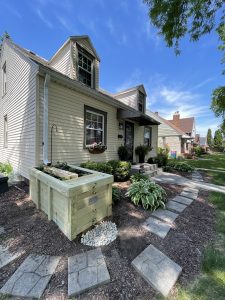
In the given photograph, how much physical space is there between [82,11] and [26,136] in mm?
5024

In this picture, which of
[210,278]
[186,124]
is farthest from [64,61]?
[186,124]

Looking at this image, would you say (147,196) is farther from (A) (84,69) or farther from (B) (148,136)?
(B) (148,136)

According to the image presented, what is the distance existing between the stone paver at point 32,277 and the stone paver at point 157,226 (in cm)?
172

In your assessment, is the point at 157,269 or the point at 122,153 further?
the point at 122,153

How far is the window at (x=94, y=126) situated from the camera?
20.9 feet

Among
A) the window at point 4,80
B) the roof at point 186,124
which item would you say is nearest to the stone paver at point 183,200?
the window at point 4,80

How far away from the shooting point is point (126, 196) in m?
4.40

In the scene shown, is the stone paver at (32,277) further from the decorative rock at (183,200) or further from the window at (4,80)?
the window at (4,80)

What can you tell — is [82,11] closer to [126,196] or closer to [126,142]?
[126,142]

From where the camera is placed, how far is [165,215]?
3502mm

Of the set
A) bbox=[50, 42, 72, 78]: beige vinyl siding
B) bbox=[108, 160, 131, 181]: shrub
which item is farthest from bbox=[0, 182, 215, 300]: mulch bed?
bbox=[50, 42, 72, 78]: beige vinyl siding

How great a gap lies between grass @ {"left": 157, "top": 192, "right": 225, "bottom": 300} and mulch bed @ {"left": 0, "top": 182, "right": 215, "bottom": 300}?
0.09m

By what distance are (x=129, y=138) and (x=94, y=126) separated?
2871 mm

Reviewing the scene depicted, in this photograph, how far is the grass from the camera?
1.71m
